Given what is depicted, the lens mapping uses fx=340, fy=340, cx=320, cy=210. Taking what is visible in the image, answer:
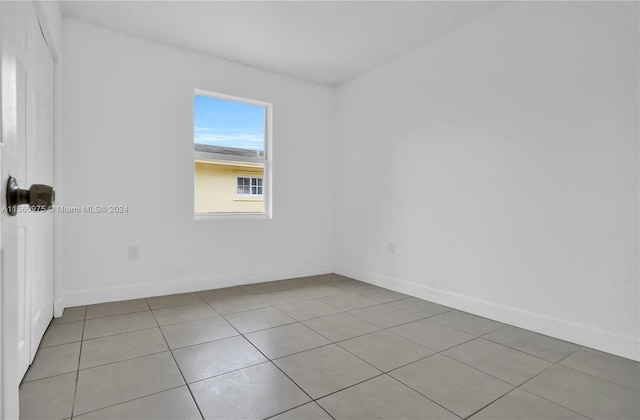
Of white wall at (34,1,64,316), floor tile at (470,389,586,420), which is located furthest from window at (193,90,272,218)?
floor tile at (470,389,586,420)

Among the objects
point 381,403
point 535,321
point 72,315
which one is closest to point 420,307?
point 535,321

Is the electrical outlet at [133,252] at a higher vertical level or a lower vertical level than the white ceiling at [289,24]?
lower

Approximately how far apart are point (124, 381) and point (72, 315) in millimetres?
1339

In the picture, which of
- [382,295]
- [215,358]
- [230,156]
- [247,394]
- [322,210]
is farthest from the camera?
[322,210]

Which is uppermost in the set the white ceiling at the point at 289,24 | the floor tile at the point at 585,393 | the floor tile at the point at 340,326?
the white ceiling at the point at 289,24

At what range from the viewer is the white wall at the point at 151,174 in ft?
9.42

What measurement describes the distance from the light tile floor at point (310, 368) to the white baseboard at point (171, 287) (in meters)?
0.16

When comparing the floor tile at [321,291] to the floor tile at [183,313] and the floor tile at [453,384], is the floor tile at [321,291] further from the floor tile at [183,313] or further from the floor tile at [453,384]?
the floor tile at [453,384]

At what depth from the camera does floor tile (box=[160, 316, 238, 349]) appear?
2.18m

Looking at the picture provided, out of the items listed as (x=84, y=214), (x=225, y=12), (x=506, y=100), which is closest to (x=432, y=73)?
(x=506, y=100)

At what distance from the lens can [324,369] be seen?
184 cm

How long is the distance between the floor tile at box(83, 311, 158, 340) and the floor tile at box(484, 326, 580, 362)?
2.43m

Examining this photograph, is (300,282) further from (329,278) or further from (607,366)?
(607,366)

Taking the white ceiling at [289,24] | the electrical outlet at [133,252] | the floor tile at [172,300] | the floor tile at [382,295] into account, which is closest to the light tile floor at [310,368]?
the floor tile at [172,300]
